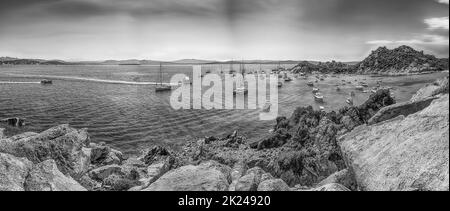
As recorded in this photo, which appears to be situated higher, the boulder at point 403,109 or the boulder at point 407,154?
the boulder at point 403,109

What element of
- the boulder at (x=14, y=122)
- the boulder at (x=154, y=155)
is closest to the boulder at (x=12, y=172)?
the boulder at (x=154, y=155)

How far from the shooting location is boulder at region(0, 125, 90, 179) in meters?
7.75

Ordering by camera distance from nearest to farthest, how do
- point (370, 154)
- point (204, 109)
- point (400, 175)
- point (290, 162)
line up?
point (400, 175), point (370, 154), point (290, 162), point (204, 109)

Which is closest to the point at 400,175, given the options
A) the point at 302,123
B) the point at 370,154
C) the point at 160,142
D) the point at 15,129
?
the point at 370,154

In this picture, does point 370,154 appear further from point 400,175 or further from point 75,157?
point 75,157

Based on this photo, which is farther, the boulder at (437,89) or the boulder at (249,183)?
the boulder at (249,183)

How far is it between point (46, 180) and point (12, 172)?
549 mm

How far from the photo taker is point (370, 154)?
505cm

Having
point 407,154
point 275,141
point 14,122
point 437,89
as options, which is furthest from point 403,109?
point 14,122

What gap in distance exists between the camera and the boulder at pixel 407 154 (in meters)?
3.89

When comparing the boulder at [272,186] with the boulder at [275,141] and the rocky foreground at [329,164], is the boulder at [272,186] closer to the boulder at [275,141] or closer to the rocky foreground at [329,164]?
the rocky foreground at [329,164]

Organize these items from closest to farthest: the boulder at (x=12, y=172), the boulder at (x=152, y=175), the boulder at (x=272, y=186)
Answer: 1. the boulder at (x=12, y=172)
2. the boulder at (x=272, y=186)
3. the boulder at (x=152, y=175)

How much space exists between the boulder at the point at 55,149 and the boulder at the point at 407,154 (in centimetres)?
675
